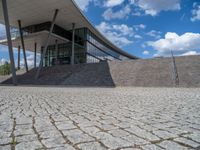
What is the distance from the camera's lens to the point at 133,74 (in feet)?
70.8

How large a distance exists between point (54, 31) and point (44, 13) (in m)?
4.70

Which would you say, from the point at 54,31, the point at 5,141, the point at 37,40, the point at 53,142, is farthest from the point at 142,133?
the point at 37,40

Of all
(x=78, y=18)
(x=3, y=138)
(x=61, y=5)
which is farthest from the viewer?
(x=78, y=18)

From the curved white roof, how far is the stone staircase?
962cm

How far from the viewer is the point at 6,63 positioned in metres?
64.6

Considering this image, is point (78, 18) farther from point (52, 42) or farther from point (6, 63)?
point (6, 63)

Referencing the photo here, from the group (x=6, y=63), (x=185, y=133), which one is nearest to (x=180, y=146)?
(x=185, y=133)

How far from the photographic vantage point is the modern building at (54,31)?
30.1 metres

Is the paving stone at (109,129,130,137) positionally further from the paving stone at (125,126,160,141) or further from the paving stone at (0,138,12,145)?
the paving stone at (0,138,12,145)

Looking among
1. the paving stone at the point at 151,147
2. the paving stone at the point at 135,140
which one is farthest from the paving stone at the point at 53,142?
the paving stone at the point at 151,147

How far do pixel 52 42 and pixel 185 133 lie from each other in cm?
4251

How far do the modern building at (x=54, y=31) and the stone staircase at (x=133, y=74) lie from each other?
7114 millimetres

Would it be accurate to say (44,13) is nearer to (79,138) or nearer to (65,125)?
(65,125)

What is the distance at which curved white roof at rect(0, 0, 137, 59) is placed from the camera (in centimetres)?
2892
